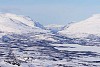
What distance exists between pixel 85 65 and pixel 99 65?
5192 millimetres

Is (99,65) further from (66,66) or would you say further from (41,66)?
(41,66)

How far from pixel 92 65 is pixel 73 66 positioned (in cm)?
1140

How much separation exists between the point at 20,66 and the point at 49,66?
972 inches

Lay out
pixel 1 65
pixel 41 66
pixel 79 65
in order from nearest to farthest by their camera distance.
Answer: pixel 1 65
pixel 41 66
pixel 79 65

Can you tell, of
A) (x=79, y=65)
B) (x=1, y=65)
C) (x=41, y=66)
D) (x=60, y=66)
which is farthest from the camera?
(x=79, y=65)

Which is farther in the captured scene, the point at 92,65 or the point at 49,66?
the point at 92,65

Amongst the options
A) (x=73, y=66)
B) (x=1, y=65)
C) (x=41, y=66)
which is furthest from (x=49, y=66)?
(x=1, y=65)

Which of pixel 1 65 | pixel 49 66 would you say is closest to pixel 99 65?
pixel 49 66

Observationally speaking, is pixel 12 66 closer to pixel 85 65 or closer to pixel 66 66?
pixel 66 66

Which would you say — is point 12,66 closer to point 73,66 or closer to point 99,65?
point 73,66

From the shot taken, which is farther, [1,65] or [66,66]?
[66,66]

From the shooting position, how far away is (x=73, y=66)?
147m

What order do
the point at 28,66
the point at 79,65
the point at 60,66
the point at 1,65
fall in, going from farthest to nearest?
the point at 79,65
the point at 60,66
the point at 28,66
the point at 1,65

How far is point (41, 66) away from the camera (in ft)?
413
